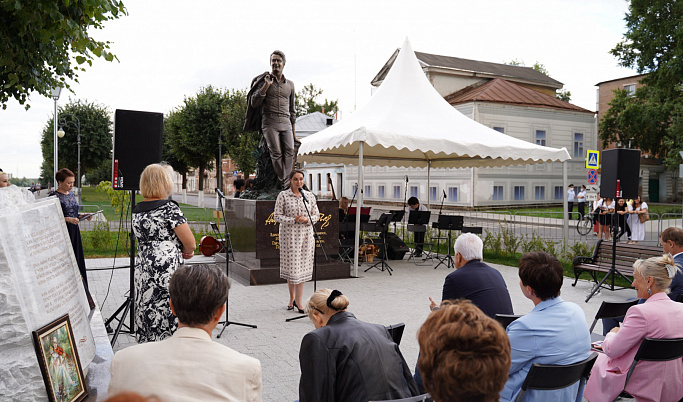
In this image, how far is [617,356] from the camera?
355 cm

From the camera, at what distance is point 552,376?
8.92 feet

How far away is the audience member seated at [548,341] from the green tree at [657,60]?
31.9 m

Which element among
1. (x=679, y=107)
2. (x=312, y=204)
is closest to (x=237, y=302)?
(x=312, y=204)

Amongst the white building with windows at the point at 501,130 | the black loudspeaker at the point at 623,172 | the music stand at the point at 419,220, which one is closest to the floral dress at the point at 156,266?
the black loudspeaker at the point at 623,172

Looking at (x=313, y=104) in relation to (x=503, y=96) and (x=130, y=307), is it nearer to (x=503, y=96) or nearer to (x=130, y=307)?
(x=503, y=96)

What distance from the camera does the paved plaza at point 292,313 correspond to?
5.10 metres

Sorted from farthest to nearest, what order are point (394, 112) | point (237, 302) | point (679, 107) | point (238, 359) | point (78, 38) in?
1. point (679, 107)
2. point (394, 112)
3. point (237, 302)
4. point (78, 38)
5. point (238, 359)

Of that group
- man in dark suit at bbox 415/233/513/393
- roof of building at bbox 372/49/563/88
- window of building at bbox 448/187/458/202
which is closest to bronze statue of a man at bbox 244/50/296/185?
man in dark suit at bbox 415/233/513/393

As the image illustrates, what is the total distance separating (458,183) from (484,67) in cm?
1123

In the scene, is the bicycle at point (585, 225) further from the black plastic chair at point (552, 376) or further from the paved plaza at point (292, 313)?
the black plastic chair at point (552, 376)

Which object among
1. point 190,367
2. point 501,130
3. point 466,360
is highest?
point 501,130

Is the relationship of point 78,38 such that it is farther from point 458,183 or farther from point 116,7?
point 458,183

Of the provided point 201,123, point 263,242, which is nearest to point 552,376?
point 263,242

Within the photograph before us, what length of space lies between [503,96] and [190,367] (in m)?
32.7
